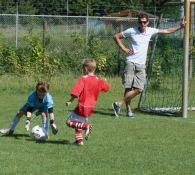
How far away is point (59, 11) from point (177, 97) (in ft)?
63.8

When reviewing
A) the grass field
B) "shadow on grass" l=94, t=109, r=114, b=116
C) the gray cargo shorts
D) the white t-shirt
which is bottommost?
"shadow on grass" l=94, t=109, r=114, b=116

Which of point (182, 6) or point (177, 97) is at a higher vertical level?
point (182, 6)

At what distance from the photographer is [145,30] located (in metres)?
13.4

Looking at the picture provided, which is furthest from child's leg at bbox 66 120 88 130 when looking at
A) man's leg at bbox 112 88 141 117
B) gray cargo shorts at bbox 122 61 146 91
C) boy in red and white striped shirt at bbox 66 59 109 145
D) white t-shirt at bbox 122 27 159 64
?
white t-shirt at bbox 122 27 159 64

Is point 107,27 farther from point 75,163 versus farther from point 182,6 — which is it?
point 75,163

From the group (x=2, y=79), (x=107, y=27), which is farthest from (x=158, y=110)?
(x=107, y=27)

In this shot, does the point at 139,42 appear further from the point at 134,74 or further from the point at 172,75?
the point at 172,75

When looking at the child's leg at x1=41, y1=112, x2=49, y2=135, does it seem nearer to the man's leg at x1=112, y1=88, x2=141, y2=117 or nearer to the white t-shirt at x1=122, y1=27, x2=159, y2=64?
the man's leg at x1=112, y1=88, x2=141, y2=117

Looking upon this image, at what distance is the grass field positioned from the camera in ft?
26.7

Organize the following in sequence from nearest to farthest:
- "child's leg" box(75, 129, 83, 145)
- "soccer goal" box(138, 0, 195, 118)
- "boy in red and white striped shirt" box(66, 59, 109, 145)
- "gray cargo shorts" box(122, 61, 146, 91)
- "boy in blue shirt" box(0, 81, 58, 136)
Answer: "child's leg" box(75, 129, 83, 145) → "boy in red and white striped shirt" box(66, 59, 109, 145) → "boy in blue shirt" box(0, 81, 58, 136) → "gray cargo shorts" box(122, 61, 146, 91) → "soccer goal" box(138, 0, 195, 118)

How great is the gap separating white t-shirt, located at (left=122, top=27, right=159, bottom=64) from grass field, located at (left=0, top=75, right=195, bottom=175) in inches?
46.3

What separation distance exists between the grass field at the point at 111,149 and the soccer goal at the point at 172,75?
0.93 meters

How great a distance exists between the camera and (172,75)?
1689cm

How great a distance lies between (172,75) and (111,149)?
7.72 meters
